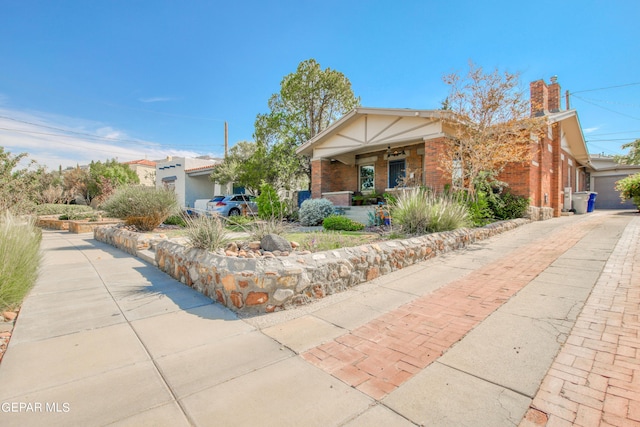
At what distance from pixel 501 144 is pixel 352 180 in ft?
27.3

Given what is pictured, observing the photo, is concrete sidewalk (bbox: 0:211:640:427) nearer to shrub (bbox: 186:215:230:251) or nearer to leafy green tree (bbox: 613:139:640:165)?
shrub (bbox: 186:215:230:251)

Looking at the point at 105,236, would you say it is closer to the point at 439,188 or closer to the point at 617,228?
the point at 439,188

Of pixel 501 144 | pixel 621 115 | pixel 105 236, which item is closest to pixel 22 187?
pixel 105 236

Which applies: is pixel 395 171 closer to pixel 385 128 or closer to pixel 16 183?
pixel 385 128

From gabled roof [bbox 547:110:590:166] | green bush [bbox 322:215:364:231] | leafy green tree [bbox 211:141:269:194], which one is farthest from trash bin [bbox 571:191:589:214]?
leafy green tree [bbox 211:141:269:194]

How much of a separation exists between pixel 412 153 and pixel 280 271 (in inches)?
467

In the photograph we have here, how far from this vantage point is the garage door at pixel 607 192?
23587mm

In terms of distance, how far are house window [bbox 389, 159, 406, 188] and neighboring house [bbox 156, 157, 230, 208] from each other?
1478cm

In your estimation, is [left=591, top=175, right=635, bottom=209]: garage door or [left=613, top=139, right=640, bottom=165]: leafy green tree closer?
[left=613, top=139, right=640, bottom=165]: leafy green tree

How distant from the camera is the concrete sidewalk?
6.33 ft

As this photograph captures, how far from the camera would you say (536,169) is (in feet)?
39.2

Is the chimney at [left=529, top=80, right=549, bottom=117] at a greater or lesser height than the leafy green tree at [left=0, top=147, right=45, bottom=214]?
greater

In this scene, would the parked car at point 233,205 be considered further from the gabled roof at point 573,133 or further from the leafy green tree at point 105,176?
the gabled roof at point 573,133

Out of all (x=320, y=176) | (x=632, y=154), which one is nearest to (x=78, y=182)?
(x=320, y=176)
